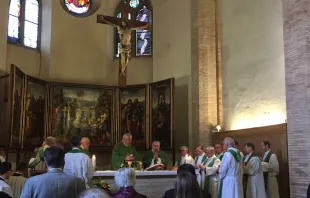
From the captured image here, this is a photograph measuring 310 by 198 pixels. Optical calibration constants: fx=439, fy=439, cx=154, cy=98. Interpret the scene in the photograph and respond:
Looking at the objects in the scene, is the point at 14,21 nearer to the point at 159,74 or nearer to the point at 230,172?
the point at 159,74

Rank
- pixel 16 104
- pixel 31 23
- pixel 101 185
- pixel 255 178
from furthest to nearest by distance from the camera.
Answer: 1. pixel 31 23
2. pixel 16 104
3. pixel 255 178
4. pixel 101 185

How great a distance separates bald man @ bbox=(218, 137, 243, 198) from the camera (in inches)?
352

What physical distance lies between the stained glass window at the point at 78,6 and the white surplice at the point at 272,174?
35.8ft

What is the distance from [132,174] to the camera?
5.37m

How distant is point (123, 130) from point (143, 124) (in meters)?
0.87

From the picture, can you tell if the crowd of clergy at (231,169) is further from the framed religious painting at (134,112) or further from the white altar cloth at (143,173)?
the framed religious painting at (134,112)

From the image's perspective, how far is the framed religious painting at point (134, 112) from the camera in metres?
16.2

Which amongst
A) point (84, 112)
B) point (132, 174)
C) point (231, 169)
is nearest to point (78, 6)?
point (84, 112)

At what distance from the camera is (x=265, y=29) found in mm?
13000

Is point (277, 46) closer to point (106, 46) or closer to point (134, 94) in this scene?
point (134, 94)

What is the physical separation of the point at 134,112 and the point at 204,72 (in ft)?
10.1

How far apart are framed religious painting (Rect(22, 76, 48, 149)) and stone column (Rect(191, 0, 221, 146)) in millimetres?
5228

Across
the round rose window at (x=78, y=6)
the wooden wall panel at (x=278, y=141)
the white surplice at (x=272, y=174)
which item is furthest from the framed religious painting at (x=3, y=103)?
the white surplice at (x=272, y=174)

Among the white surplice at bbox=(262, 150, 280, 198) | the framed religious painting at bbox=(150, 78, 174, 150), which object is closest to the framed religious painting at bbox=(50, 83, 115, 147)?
the framed religious painting at bbox=(150, 78, 174, 150)
